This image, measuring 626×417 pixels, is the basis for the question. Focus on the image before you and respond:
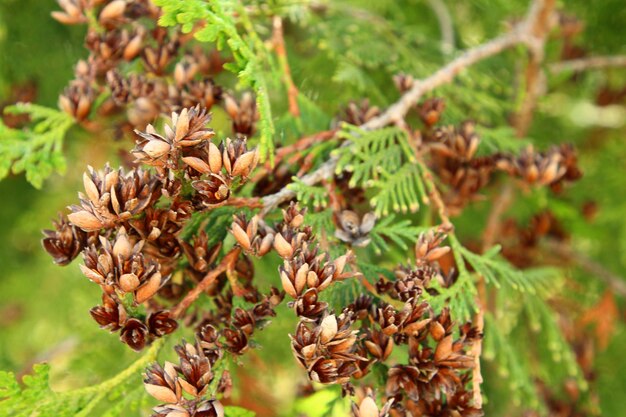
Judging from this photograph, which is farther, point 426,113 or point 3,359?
point 3,359

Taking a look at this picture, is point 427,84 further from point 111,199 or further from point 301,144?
point 111,199

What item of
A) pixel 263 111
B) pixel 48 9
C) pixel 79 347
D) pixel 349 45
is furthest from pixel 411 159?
pixel 48 9

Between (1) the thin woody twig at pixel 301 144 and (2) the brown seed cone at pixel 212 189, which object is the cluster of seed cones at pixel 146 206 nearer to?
(2) the brown seed cone at pixel 212 189

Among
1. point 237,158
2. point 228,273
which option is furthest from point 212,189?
point 228,273

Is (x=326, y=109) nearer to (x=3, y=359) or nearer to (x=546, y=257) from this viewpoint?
(x=546, y=257)

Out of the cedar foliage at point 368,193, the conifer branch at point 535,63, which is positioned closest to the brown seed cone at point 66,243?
the cedar foliage at point 368,193

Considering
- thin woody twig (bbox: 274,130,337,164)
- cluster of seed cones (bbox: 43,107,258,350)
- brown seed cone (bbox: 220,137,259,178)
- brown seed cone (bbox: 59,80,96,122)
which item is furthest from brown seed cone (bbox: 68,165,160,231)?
brown seed cone (bbox: 59,80,96,122)

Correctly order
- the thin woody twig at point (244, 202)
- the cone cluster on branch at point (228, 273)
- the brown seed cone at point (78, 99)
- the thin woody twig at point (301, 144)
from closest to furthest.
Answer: the cone cluster on branch at point (228, 273) < the thin woody twig at point (244, 202) < the thin woody twig at point (301, 144) < the brown seed cone at point (78, 99)

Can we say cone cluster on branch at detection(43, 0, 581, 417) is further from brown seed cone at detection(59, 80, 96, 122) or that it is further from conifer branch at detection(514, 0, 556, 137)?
conifer branch at detection(514, 0, 556, 137)
